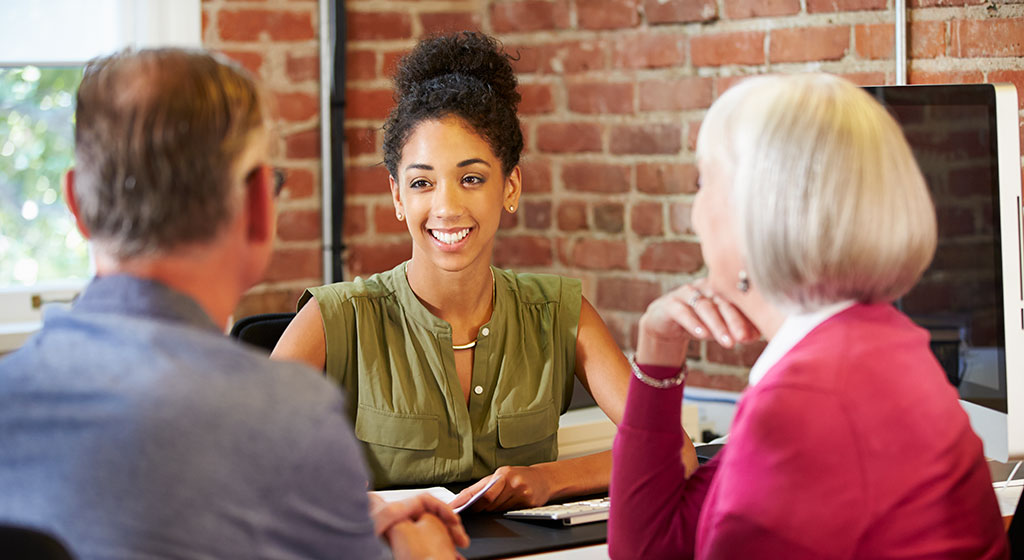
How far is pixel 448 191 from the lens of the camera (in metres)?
1.77

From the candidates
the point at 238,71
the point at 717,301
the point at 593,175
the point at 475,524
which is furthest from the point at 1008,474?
the point at 238,71

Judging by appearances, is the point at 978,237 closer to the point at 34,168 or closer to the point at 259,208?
the point at 259,208

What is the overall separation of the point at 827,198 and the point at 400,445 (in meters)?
0.93

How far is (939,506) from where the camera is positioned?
0.96 metres

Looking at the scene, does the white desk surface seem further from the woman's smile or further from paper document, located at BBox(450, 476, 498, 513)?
the woman's smile

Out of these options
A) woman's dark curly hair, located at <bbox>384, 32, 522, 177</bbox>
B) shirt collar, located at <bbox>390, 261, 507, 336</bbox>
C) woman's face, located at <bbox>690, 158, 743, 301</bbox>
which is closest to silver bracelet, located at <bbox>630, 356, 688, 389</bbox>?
woman's face, located at <bbox>690, 158, 743, 301</bbox>

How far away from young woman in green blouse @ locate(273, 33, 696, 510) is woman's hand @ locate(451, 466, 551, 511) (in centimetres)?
9

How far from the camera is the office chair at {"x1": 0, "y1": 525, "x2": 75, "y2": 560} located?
0.72 m

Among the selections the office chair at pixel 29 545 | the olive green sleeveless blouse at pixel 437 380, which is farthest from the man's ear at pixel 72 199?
the olive green sleeveless blouse at pixel 437 380

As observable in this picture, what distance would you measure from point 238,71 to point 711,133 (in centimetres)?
49

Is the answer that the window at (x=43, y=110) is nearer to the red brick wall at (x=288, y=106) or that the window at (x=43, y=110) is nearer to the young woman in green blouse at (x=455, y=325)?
the red brick wall at (x=288, y=106)

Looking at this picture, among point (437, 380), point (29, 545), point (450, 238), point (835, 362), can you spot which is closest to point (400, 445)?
point (437, 380)

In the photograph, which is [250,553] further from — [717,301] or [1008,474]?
[1008,474]

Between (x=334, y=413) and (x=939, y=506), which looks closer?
(x=334, y=413)
